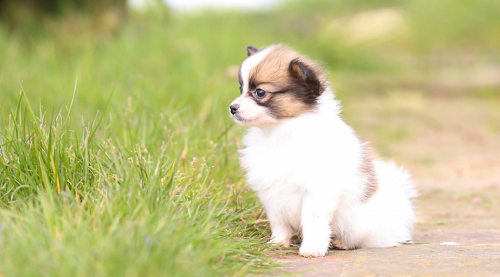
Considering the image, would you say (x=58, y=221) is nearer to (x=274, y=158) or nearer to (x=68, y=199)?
(x=68, y=199)

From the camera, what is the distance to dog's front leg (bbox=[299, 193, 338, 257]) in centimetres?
300

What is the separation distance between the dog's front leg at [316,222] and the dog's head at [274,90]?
477 mm

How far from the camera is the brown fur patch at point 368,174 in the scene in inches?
128

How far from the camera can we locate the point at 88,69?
6.66 meters

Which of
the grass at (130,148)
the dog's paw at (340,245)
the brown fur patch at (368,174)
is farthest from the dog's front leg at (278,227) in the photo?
the brown fur patch at (368,174)

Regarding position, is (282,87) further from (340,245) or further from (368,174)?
(340,245)

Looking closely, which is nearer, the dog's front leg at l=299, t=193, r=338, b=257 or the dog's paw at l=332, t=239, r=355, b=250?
the dog's front leg at l=299, t=193, r=338, b=257

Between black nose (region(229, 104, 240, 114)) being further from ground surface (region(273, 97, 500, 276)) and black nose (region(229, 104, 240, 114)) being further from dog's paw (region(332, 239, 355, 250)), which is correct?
dog's paw (region(332, 239, 355, 250))

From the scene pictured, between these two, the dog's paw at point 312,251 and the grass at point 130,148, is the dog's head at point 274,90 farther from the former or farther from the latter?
the dog's paw at point 312,251

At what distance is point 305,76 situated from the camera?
3.11 meters

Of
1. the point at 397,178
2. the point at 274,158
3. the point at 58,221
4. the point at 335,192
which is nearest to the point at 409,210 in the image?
the point at 397,178

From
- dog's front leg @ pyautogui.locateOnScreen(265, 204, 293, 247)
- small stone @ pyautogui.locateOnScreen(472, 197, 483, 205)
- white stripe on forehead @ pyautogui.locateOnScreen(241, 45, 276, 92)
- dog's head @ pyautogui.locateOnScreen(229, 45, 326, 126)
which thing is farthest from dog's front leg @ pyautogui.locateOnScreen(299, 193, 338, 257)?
small stone @ pyautogui.locateOnScreen(472, 197, 483, 205)

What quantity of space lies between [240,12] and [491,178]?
841 cm

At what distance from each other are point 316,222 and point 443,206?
75.4 inches
